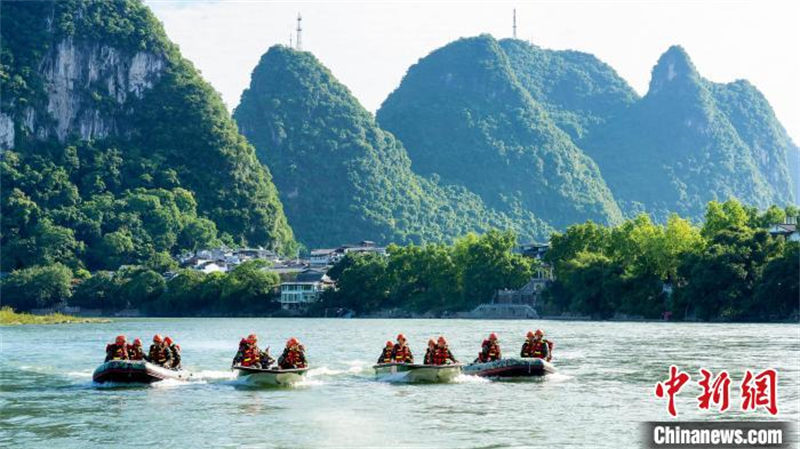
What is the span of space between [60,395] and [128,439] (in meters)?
10.9

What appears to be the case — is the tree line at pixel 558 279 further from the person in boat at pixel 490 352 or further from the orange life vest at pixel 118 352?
the orange life vest at pixel 118 352

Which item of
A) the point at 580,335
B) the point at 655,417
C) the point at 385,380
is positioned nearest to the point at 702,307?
the point at 580,335

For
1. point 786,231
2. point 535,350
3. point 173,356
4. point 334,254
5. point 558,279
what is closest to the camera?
point 173,356

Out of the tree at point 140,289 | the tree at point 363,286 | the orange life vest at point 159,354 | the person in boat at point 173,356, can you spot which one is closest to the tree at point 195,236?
the tree at point 140,289

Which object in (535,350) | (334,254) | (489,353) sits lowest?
(489,353)

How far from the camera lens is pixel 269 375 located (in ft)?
135

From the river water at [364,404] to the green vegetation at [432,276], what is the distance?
72897mm

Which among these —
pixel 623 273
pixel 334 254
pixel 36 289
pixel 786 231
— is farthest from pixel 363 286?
pixel 786 231

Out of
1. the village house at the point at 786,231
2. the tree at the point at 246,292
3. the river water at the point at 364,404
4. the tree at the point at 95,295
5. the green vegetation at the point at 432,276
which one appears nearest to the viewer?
the river water at the point at 364,404

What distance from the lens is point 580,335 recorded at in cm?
7812

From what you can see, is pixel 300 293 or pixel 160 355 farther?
pixel 300 293

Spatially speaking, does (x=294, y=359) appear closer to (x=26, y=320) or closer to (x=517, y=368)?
(x=517, y=368)

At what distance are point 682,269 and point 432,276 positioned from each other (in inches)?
1667

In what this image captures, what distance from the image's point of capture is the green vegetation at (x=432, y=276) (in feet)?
443
